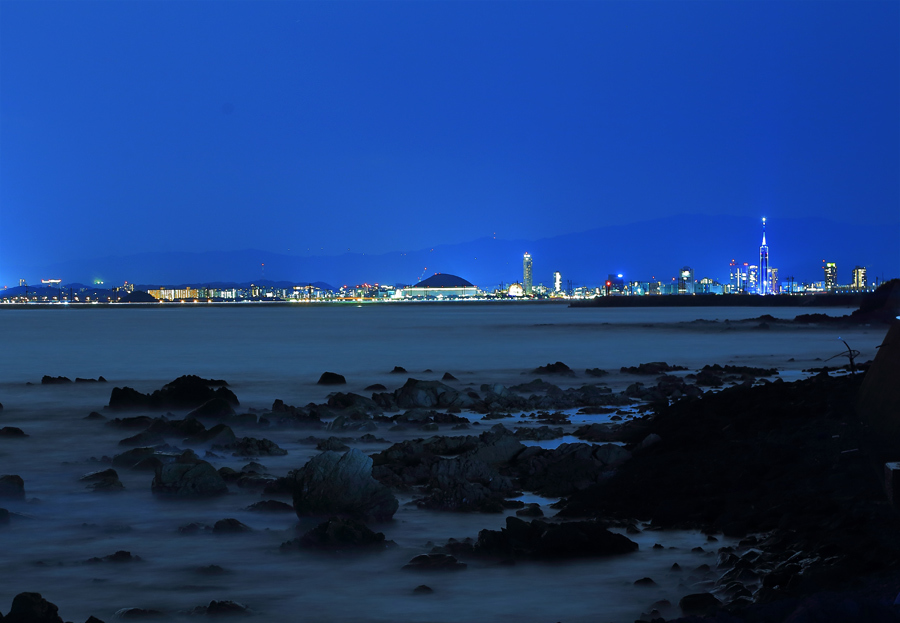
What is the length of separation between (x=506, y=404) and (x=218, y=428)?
21.2ft

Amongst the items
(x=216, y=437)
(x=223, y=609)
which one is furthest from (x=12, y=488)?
(x=223, y=609)

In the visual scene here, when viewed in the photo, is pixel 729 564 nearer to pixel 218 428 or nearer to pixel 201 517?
pixel 201 517

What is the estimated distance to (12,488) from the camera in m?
11.8

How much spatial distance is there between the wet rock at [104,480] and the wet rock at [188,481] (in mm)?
560

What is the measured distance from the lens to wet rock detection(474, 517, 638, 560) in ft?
27.7

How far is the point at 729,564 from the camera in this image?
7.77 metres

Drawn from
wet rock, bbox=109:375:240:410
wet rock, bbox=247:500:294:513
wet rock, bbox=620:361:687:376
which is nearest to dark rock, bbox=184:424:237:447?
wet rock, bbox=247:500:294:513

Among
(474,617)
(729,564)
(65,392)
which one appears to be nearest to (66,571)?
(474,617)

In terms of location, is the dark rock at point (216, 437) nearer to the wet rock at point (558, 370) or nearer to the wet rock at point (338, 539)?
the wet rock at point (338, 539)

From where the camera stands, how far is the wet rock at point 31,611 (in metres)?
6.03

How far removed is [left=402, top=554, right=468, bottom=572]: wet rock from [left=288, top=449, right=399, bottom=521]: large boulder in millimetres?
1567

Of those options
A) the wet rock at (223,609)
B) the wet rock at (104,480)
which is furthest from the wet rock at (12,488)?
the wet rock at (223,609)

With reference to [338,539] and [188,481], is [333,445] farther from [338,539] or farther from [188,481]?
[338,539]

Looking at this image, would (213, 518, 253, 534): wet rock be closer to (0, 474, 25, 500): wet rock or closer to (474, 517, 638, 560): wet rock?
(474, 517, 638, 560): wet rock
